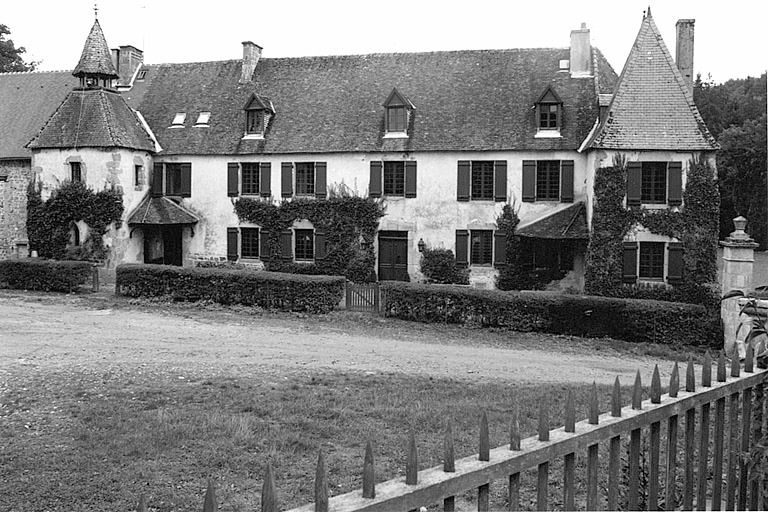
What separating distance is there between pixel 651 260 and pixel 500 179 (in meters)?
6.44

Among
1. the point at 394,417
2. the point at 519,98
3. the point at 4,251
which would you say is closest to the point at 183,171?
the point at 4,251

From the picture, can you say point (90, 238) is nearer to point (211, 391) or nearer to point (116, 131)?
point (116, 131)

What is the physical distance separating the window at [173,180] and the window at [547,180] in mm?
15675

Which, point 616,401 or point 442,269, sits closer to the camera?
point 616,401

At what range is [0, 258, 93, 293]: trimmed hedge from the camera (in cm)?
2719

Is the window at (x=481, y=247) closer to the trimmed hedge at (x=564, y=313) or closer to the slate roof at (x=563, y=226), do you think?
the slate roof at (x=563, y=226)

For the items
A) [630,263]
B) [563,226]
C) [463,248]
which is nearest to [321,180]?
[463,248]

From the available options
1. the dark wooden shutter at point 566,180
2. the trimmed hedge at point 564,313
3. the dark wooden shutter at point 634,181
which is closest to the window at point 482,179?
the dark wooden shutter at point 566,180

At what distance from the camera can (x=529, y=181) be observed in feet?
94.5

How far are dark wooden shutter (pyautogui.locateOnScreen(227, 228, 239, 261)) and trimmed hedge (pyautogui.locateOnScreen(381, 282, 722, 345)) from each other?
11.3m

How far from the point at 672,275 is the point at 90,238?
75.3 feet

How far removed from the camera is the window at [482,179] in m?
29.3

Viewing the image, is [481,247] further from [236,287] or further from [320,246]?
[236,287]

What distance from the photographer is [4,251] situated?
112 ft
